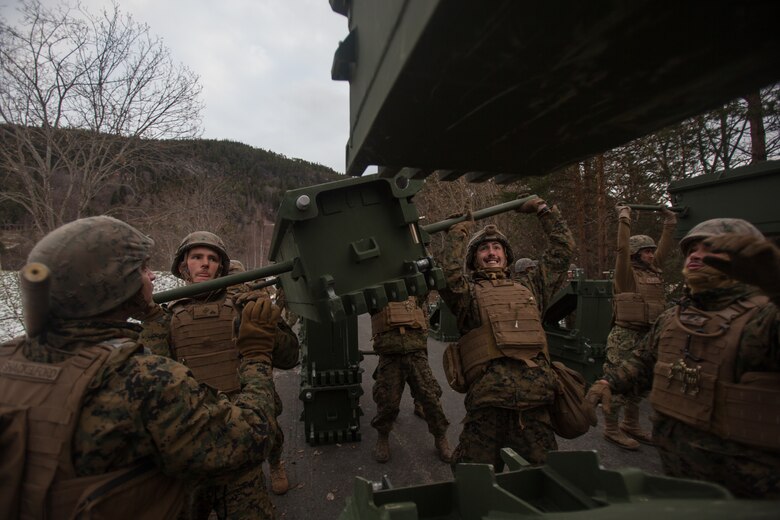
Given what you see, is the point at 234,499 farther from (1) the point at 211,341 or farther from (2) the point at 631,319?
(2) the point at 631,319

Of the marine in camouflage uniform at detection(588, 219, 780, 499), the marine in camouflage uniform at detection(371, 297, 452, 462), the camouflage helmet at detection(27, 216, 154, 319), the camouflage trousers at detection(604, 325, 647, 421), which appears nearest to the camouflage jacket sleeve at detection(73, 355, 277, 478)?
the camouflage helmet at detection(27, 216, 154, 319)

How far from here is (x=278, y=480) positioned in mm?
3445

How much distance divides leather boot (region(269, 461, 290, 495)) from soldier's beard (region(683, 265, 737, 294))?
3404 millimetres

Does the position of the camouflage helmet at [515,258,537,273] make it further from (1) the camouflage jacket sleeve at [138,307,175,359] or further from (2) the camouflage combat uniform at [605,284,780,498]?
(1) the camouflage jacket sleeve at [138,307,175,359]

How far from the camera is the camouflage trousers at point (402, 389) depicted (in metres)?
3.99

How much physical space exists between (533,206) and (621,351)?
2623 mm

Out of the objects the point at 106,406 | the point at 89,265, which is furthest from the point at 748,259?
the point at 89,265

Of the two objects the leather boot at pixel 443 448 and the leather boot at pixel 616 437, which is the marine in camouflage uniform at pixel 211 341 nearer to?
the leather boot at pixel 443 448

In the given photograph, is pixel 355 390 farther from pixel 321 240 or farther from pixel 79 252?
pixel 79 252

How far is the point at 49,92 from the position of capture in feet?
21.4

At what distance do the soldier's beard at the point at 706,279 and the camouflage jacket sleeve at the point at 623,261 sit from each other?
1.54m

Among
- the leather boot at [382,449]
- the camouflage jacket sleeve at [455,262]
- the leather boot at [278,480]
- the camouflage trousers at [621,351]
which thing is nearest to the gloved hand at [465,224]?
the camouflage jacket sleeve at [455,262]

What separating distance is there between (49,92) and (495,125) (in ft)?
28.0

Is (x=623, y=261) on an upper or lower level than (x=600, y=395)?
upper
